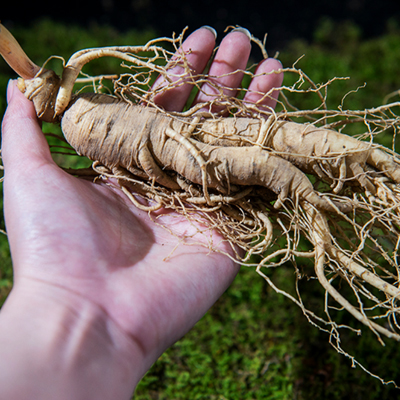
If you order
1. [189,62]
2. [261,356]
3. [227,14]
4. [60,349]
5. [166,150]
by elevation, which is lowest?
[261,356]

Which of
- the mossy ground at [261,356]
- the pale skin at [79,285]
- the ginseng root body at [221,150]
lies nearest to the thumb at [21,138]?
the pale skin at [79,285]

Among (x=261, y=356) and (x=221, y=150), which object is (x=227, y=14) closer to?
(x=221, y=150)

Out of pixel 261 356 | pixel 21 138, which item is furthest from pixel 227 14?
pixel 261 356

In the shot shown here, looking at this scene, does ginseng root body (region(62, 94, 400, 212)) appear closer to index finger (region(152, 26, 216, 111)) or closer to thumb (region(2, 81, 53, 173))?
thumb (region(2, 81, 53, 173))

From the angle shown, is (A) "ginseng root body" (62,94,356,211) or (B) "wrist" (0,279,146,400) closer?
(B) "wrist" (0,279,146,400)

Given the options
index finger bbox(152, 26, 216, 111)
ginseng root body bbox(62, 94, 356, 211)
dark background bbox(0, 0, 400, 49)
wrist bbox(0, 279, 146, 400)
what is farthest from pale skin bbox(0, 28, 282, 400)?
dark background bbox(0, 0, 400, 49)

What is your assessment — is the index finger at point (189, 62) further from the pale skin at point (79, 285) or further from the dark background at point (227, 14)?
the dark background at point (227, 14)

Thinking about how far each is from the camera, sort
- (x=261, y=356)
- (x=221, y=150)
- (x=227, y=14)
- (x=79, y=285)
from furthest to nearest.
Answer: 1. (x=227, y=14)
2. (x=261, y=356)
3. (x=221, y=150)
4. (x=79, y=285)
